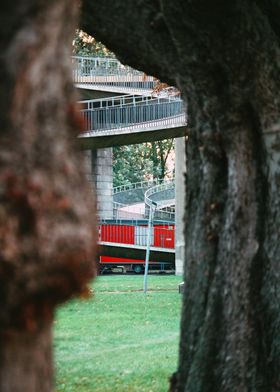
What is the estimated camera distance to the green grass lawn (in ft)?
35.8

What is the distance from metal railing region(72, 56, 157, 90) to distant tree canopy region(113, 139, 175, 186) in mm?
20518

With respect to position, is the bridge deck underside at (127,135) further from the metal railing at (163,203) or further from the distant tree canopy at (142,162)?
the distant tree canopy at (142,162)

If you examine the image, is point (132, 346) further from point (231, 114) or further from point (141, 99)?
point (141, 99)

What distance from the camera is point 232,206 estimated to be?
6.97m

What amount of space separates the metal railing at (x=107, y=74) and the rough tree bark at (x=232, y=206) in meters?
37.6

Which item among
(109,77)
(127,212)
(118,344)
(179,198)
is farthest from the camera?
(127,212)

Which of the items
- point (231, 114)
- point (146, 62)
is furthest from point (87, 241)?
point (146, 62)

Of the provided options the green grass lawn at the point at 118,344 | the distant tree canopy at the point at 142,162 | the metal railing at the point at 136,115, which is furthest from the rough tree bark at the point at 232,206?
the distant tree canopy at the point at 142,162

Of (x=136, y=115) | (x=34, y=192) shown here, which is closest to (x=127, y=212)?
(x=136, y=115)

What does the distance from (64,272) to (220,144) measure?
180 inches

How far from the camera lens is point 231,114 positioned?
689cm

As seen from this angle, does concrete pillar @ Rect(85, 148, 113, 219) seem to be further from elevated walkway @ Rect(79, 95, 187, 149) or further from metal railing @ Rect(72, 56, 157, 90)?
elevated walkway @ Rect(79, 95, 187, 149)

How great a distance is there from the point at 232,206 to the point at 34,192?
4675 mm

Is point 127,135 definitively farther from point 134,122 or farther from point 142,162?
point 142,162
